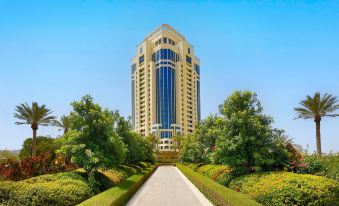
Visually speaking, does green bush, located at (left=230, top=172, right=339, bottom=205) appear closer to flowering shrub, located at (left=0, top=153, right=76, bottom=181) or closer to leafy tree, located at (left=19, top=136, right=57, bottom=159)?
flowering shrub, located at (left=0, top=153, right=76, bottom=181)

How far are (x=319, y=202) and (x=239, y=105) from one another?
1016cm

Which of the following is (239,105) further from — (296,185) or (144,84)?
(144,84)

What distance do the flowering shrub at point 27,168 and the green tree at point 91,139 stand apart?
245cm

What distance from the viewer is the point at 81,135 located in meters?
21.6

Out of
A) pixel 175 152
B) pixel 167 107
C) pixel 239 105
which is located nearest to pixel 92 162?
pixel 239 105

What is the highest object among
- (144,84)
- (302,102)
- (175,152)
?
(144,84)

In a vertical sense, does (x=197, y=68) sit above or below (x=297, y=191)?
above

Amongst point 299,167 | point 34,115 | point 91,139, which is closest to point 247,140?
point 299,167

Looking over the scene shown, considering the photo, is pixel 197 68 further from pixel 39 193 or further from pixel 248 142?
pixel 39 193

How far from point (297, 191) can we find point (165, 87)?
459 feet

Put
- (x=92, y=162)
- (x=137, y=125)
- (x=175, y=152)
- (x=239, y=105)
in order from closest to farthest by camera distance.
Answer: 1. (x=92, y=162)
2. (x=239, y=105)
3. (x=175, y=152)
4. (x=137, y=125)

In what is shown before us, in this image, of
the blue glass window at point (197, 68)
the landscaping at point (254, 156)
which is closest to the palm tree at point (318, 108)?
the landscaping at point (254, 156)

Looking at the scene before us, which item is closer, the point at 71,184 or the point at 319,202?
the point at 319,202

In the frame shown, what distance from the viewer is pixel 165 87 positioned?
15288 centimetres
